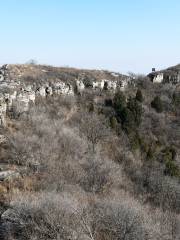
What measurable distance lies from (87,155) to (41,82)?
14.2 m

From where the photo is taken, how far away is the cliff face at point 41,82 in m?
36.3

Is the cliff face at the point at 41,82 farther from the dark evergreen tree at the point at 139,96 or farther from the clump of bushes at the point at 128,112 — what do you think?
the clump of bushes at the point at 128,112

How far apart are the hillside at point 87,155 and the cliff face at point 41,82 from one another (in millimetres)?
127

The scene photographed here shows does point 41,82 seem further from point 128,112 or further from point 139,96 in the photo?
point 139,96

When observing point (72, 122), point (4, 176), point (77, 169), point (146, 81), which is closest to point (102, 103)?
point (72, 122)

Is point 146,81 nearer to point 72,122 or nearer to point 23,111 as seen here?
point 72,122

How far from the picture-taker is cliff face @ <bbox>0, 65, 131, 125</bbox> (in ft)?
119

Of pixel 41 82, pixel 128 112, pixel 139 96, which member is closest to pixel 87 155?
pixel 128 112

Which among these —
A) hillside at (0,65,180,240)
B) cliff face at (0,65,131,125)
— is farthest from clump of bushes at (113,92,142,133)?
cliff face at (0,65,131,125)

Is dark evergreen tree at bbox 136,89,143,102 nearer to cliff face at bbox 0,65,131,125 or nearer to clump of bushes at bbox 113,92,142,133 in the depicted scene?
clump of bushes at bbox 113,92,142,133

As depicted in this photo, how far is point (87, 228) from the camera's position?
1758 cm

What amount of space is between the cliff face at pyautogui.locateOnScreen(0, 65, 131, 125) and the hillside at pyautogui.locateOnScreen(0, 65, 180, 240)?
0.13 m

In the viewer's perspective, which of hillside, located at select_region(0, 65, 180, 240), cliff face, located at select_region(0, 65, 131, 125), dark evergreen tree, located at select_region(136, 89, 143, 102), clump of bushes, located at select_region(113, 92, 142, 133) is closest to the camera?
hillside, located at select_region(0, 65, 180, 240)

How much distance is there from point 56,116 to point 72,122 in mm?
1842
